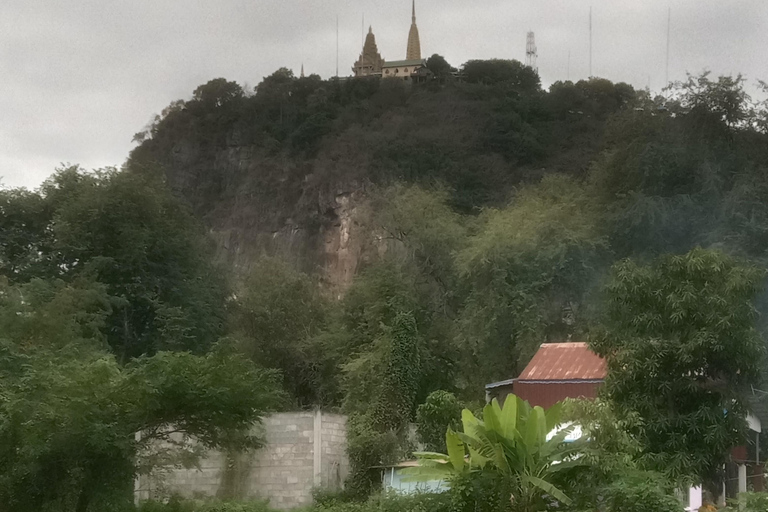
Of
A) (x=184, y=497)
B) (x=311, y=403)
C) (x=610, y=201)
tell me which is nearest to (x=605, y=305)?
(x=184, y=497)

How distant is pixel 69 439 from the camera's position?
1590 cm

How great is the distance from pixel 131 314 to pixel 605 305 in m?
18.1

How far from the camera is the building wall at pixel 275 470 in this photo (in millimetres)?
19531

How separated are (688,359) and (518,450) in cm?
378

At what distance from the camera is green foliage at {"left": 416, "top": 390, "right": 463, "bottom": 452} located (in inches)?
808

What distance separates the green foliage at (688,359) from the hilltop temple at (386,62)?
223 feet

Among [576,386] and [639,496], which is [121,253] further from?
[639,496]

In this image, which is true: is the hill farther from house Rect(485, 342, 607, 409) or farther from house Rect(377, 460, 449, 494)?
house Rect(377, 460, 449, 494)

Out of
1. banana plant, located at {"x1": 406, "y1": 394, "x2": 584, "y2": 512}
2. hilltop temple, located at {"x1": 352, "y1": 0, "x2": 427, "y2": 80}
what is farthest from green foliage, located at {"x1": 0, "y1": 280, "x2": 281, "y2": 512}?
hilltop temple, located at {"x1": 352, "y1": 0, "x2": 427, "y2": 80}

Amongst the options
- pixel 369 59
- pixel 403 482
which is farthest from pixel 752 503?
pixel 369 59

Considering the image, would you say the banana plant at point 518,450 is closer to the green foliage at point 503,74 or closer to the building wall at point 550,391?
the building wall at point 550,391

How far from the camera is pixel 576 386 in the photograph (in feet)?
65.6

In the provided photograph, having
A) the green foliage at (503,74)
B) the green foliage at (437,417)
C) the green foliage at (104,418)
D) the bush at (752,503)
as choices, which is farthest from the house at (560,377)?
the green foliage at (503,74)

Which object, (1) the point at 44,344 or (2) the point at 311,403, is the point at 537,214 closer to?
(2) the point at 311,403
